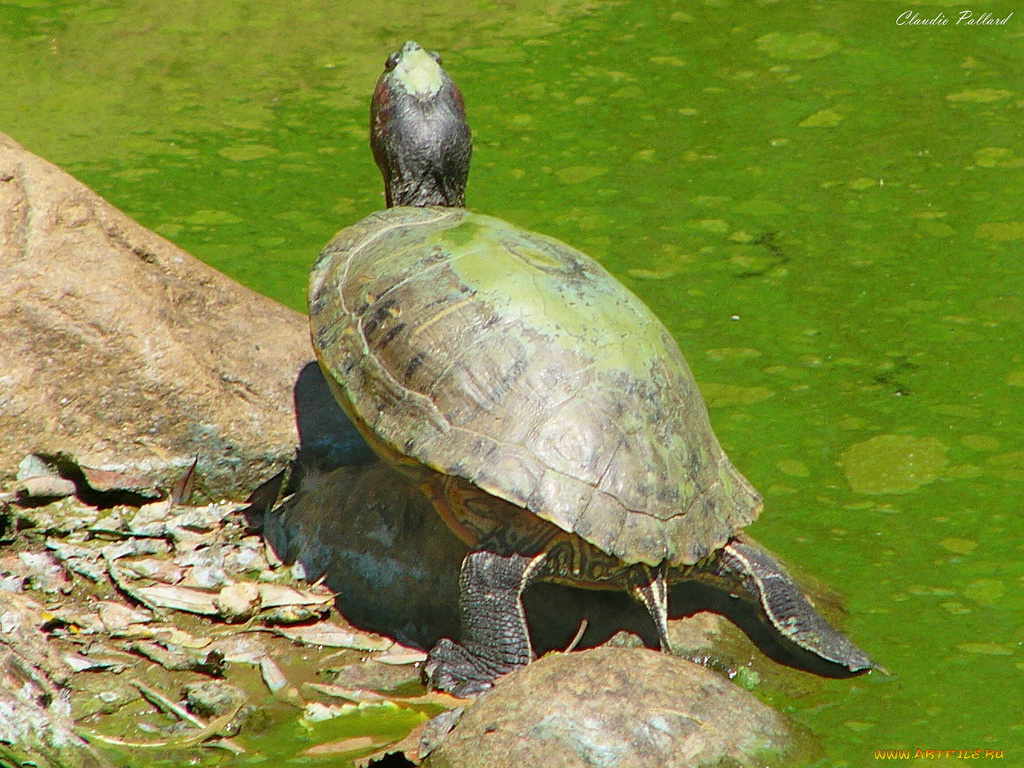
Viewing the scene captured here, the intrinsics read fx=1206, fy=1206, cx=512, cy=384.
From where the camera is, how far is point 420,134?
4.57 m

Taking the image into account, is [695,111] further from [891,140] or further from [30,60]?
[30,60]

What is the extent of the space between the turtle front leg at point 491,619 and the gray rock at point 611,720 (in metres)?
0.18

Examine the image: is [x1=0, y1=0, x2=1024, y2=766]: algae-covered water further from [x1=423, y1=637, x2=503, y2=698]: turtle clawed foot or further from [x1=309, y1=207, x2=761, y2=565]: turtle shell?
[x1=423, y1=637, x2=503, y2=698]: turtle clawed foot

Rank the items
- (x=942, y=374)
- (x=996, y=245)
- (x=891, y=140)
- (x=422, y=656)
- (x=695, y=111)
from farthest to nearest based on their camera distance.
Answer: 1. (x=695, y=111)
2. (x=891, y=140)
3. (x=996, y=245)
4. (x=942, y=374)
5. (x=422, y=656)

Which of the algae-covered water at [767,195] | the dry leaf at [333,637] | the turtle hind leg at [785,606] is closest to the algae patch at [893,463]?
the algae-covered water at [767,195]

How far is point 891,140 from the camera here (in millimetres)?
6477

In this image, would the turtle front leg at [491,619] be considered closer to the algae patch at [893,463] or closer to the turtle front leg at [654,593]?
the turtle front leg at [654,593]

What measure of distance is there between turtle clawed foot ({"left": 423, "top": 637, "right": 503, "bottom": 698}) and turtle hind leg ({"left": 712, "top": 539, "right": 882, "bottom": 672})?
731mm

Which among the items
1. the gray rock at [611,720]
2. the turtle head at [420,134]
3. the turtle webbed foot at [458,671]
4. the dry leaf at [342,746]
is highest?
the turtle head at [420,134]

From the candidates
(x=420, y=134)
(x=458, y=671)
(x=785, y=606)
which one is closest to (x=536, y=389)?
(x=458, y=671)

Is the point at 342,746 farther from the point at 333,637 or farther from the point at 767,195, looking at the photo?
the point at 767,195

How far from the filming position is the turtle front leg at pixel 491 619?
3.27m

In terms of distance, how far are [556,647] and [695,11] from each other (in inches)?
224

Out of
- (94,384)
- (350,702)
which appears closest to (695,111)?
(94,384)
